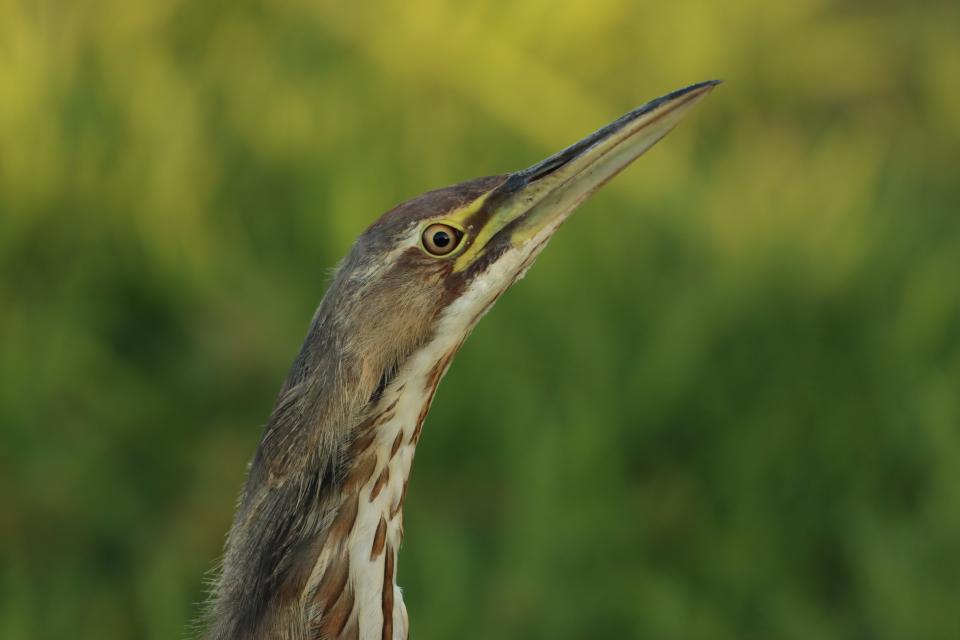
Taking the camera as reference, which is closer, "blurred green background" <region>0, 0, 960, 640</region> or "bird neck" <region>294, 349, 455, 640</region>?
"bird neck" <region>294, 349, 455, 640</region>

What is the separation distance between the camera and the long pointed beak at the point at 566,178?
2.08m

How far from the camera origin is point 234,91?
16.7 feet

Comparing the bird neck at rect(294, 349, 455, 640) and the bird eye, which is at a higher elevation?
the bird eye

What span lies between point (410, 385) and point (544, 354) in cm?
223

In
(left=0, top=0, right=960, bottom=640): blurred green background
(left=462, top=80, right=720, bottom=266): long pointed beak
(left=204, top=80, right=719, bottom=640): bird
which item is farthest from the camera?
(left=0, top=0, right=960, bottom=640): blurred green background

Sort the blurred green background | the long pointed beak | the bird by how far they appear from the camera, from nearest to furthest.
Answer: the bird → the long pointed beak → the blurred green background

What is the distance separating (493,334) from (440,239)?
223 cm

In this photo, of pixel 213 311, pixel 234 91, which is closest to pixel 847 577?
pixel 213 311

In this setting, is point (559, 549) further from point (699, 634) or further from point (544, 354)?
point (544, 354)

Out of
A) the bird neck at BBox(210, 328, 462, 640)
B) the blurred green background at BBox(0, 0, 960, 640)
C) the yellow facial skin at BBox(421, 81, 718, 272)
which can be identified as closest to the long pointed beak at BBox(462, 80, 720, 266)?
the yellow facial skin at BBox(421, 81, 718, 272)

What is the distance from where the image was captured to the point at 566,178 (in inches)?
82.2

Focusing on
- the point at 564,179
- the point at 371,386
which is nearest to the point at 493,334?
the point at 564,179

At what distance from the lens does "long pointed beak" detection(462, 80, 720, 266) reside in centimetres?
208

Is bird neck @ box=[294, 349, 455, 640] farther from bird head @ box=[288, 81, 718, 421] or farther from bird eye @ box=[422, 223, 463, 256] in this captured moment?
bird eye @ box=[422, 223, 463, 256]
